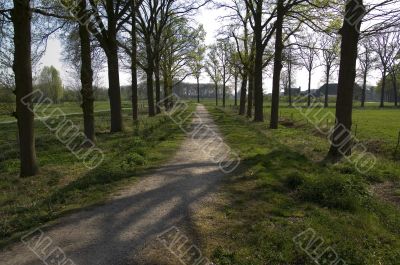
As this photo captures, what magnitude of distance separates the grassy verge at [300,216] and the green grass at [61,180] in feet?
9.48

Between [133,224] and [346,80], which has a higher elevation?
[346,80]

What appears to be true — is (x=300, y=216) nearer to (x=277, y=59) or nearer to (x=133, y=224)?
(x=133, y=224)

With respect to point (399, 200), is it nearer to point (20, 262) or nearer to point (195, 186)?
point (195, 186)

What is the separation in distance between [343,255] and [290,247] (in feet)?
2.45

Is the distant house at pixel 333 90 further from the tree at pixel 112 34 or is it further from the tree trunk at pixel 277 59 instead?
the tree at pixel 112 34

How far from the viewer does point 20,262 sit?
4754 millimetres

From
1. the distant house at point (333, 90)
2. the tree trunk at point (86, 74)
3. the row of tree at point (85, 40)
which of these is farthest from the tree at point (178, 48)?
the distant house at point (333, 90)

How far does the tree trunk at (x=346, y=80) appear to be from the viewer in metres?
10.7

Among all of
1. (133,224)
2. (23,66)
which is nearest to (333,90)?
(23,66)

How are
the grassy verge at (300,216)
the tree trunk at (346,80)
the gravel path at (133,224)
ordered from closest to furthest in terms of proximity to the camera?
the gravel path at (133,224), the grassy verge at (300,216), the tree trunk at (346,80)

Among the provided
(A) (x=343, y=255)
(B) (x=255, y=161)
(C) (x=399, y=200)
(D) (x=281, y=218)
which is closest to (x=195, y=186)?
(D) (x=281, y=218)

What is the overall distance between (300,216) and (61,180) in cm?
609

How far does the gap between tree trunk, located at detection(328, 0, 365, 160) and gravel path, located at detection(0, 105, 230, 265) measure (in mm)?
4796

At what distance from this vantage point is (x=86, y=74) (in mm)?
13312
